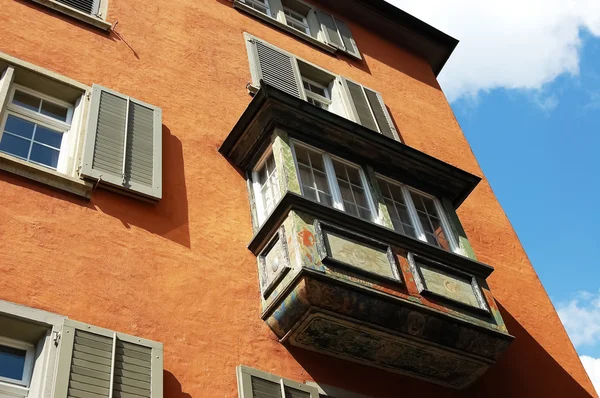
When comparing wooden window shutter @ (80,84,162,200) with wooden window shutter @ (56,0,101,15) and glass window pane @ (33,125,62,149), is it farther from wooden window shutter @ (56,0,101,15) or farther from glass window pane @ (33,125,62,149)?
wooden window shutter @ (56,0,101,15)

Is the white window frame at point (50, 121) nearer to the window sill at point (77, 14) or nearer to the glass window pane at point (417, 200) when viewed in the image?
the window sill at point (77, 14)

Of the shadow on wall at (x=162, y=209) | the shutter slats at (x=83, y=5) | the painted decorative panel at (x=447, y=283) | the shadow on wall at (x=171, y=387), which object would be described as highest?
the shutter slats at (x=83, y=5)

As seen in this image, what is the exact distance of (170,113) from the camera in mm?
8227

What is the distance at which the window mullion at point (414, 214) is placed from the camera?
7845 mm

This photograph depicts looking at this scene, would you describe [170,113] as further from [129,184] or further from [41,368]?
[41,368]

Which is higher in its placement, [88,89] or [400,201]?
[88,89]

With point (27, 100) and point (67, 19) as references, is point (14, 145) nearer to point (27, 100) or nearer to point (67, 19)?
point (27, 100)

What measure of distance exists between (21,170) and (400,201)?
4291 millimetres

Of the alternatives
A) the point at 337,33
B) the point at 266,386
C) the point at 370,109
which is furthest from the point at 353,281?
the point at 337,33

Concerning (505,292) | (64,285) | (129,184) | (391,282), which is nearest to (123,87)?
(129,184)

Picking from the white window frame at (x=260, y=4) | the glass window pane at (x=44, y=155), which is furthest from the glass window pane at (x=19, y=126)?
the white window frame at (x=260, y=4)

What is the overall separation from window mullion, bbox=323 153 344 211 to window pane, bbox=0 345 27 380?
3.47 m

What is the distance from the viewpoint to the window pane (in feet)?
16.2

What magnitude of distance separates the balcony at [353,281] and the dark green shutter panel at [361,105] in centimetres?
232
